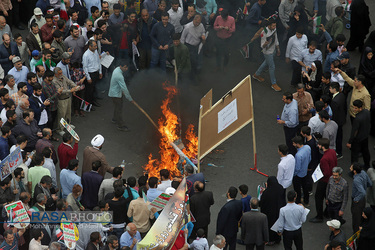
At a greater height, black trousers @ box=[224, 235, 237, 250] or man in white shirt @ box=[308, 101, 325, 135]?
man in white shirt @ box=[308, 101, 325, 135]

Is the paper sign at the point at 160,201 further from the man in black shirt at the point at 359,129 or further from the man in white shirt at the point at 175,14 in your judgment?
the man in white shirt at the point at 175,14

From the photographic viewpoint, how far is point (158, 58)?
19438mm

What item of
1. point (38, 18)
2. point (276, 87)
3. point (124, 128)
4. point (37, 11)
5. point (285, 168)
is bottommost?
point (124, 128)

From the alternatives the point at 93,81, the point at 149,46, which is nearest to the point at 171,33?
the point at 149,46

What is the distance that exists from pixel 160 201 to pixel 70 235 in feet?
5.81

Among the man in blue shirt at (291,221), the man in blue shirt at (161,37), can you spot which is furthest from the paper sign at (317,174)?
the man in blue shirt at (161,37)

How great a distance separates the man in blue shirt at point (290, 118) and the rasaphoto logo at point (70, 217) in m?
5.20

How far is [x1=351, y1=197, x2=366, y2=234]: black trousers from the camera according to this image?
14031 millimetres

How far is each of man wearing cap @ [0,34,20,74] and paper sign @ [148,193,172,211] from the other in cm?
637

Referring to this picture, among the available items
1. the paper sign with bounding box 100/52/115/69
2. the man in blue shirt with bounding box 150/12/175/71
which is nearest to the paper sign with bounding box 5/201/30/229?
the paper sign with bounding box 100/52/115/69

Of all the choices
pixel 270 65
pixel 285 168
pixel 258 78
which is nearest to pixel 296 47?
pixel 270 65

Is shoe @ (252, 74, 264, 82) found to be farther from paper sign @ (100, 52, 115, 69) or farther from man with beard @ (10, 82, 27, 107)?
man with beard @ (10, 82, 27, 107)

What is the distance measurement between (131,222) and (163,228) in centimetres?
197

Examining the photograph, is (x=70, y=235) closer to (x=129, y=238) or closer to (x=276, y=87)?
(x=129, y=238)
